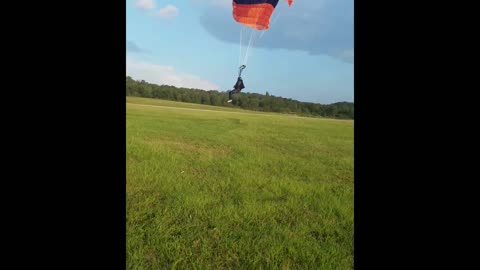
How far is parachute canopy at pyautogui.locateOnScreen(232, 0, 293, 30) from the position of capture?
5.10m

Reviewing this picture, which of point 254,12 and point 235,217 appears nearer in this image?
point 235,217

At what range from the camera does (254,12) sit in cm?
534

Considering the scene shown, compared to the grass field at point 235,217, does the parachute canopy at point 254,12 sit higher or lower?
higher

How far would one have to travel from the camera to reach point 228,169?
491 cm

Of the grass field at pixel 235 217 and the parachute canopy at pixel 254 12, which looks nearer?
the grass field at pixel 235 217

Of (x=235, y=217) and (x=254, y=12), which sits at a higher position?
(x=254, y=12)

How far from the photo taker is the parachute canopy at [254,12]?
201 inches

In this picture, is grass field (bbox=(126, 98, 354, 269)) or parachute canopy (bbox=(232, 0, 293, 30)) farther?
parachute canopy (bbox=(232, 0, 293, 30))

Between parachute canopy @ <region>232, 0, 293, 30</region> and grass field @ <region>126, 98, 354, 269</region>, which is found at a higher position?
parachute canopy @ <region>232, 0, 293, 30</region>
